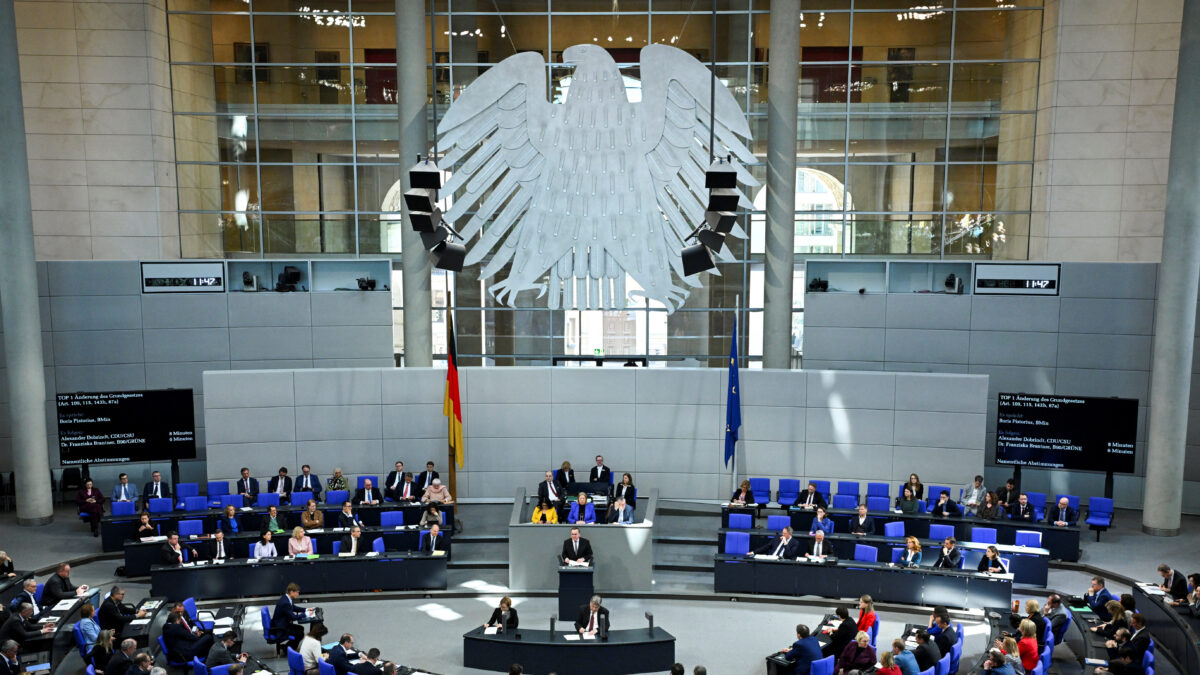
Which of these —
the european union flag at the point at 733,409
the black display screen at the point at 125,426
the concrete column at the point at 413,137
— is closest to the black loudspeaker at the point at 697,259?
the european union flag at the point at 733,409

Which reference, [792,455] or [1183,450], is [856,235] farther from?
[1183,450]

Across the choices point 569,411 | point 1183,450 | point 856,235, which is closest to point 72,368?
point 569,411

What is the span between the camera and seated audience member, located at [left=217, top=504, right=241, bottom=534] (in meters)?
14.8

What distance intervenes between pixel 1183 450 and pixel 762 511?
22.7 feet

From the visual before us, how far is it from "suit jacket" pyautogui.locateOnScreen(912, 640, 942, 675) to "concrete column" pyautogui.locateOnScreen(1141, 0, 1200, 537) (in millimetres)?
8431

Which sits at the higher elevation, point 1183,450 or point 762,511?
point 1183,450

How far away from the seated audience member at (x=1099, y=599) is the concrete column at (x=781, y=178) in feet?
23.5

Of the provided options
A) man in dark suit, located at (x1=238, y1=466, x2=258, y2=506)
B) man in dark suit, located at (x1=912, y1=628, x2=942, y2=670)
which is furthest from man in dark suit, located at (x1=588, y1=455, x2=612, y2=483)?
man in dark suit, located at (x1=912, y1=628, x2=942, y2=670)

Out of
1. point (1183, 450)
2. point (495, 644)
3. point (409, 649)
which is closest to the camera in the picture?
point (495, 644)

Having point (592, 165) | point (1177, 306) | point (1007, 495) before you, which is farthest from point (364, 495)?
point (1177, 306)

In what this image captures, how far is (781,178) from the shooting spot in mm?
17922

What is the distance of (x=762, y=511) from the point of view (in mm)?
17016

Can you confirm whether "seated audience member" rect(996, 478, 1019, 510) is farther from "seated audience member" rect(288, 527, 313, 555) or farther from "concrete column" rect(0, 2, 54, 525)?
"concrete column" rect(0, 2, 54, 525)

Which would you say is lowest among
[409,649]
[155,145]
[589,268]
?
[409,649]
